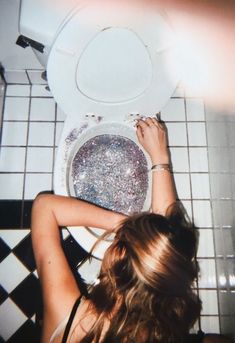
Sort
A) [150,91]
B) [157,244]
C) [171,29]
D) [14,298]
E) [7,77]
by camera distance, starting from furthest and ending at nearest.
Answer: [7,77]
[14,298]
[150,91]
[171,29]
[157,244]

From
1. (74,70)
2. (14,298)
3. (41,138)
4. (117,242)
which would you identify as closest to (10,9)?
(74,70)

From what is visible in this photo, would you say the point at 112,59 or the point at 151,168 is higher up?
the point at 112,59

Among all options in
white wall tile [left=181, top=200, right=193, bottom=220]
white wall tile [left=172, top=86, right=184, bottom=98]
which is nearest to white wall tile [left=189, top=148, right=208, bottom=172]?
white wall tile [left=181, top=200, right=193, bottom=220]

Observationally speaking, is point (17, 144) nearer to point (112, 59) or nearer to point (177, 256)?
point (112, 59)

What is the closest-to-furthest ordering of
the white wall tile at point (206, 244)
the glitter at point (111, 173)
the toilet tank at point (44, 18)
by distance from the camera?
the toilet tank at point (44, 18) < the glitter at point (111, 173) < the white wall tile at point (206, 244)

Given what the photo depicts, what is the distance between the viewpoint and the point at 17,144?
5.46 feet

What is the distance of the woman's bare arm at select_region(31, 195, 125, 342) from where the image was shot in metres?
0.88

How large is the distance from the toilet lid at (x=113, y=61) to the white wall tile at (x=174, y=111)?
43 centimetres

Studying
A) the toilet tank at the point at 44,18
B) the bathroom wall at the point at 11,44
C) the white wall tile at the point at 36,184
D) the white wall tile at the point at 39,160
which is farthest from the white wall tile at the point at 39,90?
the toilet tank at the point at 44,18

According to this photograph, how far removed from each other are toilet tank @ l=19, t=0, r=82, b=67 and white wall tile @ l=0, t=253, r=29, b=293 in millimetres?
1028

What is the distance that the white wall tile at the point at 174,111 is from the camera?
174 cm

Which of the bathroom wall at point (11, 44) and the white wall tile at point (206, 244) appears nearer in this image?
the bathroom wall at point (11, 44)

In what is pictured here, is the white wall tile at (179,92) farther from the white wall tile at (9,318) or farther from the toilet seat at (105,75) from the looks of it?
the white wall tile at (9,318)

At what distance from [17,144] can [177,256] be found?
115 centimetres
